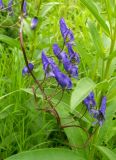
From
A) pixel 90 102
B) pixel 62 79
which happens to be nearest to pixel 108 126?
pixel 90 102

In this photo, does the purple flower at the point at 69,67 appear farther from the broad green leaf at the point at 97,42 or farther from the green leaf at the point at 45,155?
the green leaf at the point at 45,155

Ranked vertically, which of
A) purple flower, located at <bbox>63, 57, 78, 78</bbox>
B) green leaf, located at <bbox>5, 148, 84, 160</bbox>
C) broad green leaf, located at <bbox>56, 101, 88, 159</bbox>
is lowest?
green leaf, located at <bbox>5, 148, 84, 160</bbox>

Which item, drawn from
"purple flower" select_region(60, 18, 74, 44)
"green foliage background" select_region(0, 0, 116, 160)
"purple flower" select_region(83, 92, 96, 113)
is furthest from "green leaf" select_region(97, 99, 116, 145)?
"purple flower" select_region(60, 18, 74, 44)

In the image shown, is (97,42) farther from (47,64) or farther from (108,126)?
(108,126)

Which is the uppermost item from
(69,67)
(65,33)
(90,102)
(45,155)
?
(65,33)

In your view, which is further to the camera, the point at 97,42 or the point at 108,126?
the point at 108,126

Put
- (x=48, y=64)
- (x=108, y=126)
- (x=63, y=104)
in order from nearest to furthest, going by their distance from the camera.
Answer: (x=48, y=64) < (x=63, y=104) < (x=108, y=126)

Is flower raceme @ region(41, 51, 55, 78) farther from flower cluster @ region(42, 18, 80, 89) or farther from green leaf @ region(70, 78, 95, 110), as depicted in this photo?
green leaf @ region(70, 78, 95, 110)

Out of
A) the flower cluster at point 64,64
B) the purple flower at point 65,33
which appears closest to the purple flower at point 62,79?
the flower cluster at point 64,64
